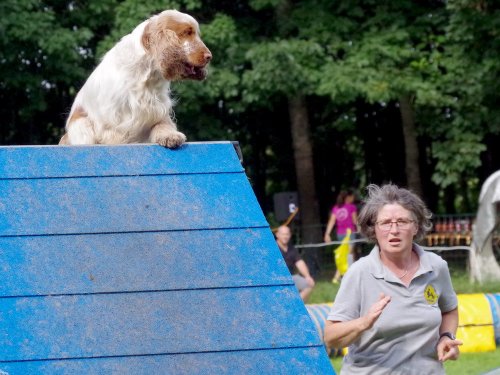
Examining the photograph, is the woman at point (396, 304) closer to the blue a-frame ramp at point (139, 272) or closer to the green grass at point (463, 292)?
the blue a-frame ramp at point (139, 272)

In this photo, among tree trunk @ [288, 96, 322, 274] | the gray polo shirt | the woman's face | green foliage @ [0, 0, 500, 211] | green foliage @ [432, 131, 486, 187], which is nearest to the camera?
the gray polo shirt

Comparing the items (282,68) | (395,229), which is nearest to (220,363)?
(395,229)

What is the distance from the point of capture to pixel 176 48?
5496mm

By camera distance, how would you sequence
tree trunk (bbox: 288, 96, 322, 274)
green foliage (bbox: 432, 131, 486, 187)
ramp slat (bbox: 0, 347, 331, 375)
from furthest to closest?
tree trunk (bbox: 288, 96, 322, 274)
green foliage (bbox: 432, 131, 486, 187)
ramp slat (bbox: 0, 347, 331, 375)

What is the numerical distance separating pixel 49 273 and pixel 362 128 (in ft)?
72.1

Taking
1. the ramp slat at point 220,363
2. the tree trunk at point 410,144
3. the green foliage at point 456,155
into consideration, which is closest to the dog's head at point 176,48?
the ramp slat at point 220,363

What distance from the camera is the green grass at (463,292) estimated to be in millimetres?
9914

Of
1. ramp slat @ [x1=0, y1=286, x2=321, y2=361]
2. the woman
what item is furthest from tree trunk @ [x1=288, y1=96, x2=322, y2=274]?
ramp slat @ [x1=0, y1=286, x2=321, y2=361]

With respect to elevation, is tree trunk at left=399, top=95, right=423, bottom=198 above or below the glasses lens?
below

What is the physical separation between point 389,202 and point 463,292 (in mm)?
10814

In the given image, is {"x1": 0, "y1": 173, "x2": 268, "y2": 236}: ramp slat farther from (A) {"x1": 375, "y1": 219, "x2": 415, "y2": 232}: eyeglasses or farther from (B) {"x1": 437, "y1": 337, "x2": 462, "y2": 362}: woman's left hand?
(B) {"x1": 437, "y1": 337, "x2": 462, "y2": 362}: woman's left hand

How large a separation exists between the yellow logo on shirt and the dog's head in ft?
5.49

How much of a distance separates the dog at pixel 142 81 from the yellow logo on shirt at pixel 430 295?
1.50 meters

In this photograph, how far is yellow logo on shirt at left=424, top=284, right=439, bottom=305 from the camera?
462 cm
